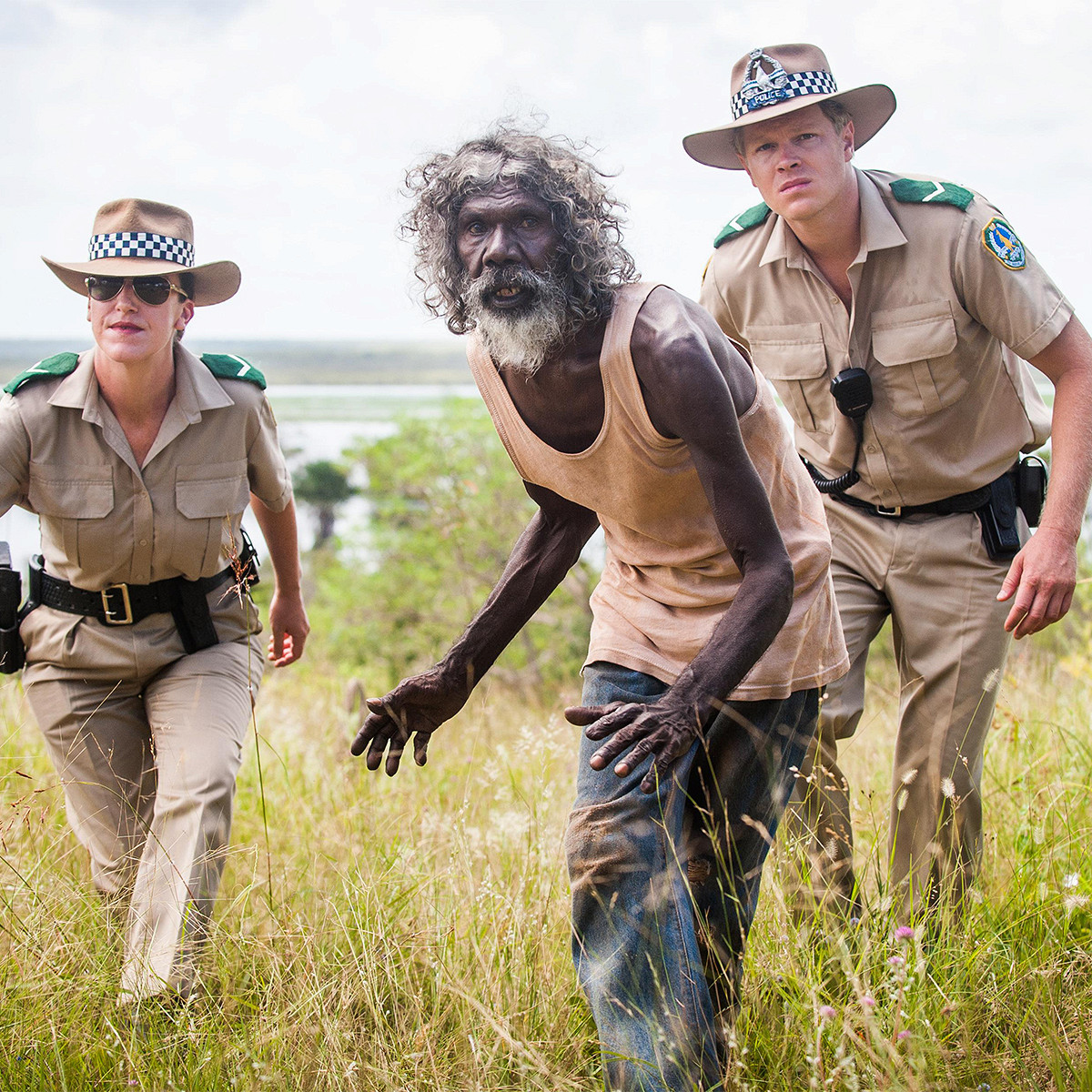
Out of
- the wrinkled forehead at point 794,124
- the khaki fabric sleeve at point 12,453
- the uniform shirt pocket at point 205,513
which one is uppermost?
the wrinkled forehead at point 794,124

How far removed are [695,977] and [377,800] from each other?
102 inches

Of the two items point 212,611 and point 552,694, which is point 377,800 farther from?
point 552,694

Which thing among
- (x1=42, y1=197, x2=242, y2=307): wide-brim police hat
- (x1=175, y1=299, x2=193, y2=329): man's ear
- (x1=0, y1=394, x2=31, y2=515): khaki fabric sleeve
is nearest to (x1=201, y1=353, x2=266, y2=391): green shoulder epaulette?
(x1=175, y1=299, x2=193, y2=329): man's ear

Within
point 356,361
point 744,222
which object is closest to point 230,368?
point 744,222

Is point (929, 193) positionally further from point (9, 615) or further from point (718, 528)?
point (9, 615)

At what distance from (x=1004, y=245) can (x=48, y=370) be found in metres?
2.85

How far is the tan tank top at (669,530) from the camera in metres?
2.50

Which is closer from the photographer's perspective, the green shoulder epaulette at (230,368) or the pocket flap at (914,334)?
the pocket flap at (914,334)

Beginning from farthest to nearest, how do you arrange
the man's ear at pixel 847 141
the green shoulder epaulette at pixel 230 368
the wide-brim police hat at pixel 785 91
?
the green shoulder epaulette at pixel 230 368 → the man's ear at pixel 847 141 → the wide-brim police hat at pixel 785 91

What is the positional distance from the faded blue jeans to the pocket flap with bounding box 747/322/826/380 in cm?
121

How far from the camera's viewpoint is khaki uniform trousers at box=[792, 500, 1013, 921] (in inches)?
133

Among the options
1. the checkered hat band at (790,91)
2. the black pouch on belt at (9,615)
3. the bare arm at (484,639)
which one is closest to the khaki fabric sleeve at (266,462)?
the black pouch on belt at (9,615)

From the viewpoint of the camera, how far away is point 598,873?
236 cm

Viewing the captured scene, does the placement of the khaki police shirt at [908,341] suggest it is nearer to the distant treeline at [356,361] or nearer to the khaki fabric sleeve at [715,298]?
the khaki fabric sleeve at [715,298]
